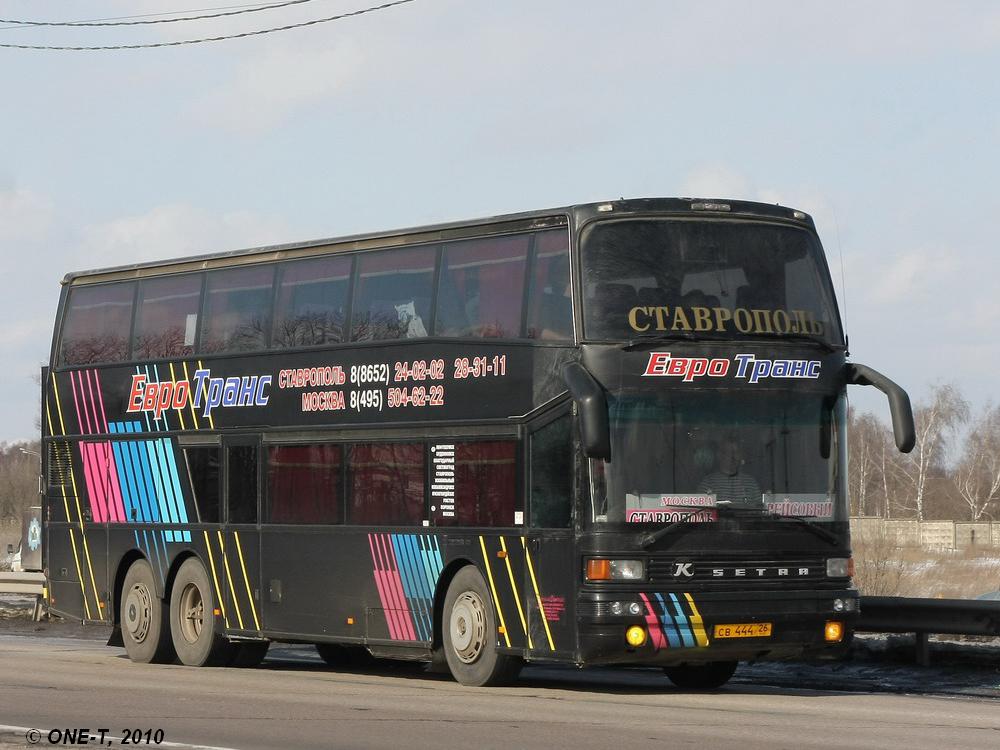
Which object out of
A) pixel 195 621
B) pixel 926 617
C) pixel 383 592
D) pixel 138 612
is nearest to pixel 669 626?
pixel 383 592

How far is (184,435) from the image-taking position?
2123 centimetres

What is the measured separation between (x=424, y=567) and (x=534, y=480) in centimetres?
195

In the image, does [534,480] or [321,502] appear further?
[321,502]

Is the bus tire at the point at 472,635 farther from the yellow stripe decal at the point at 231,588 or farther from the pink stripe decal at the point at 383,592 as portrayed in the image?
the yellow stripe decal at the point at 231,588

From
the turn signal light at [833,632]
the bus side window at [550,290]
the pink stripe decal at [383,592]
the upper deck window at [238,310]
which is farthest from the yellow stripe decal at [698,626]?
the upper deck window at [238,310]

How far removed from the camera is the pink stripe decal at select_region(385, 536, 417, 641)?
18.0 m

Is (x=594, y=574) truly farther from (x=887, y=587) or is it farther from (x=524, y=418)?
(x=887, y=587)

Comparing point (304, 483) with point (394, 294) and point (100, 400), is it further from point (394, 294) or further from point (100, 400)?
point (100, 400)

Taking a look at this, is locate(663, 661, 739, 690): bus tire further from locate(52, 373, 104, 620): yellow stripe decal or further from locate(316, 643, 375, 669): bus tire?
locate(52, 373, 104, 620): yellow stripe decal

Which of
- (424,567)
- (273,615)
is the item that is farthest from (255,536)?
(424,567)

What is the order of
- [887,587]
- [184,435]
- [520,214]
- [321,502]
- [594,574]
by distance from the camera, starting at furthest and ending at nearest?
[887,587] < [184,435] < [321,502] < [520,214] < [594,574]

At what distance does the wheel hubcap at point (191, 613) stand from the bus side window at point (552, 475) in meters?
6.17

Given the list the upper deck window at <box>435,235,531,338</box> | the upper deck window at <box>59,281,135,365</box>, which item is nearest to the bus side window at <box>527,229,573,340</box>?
the upper deck window at <box>435,235,531,338</box>

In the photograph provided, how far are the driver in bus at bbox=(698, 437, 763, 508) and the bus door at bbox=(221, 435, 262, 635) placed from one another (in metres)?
6.14
